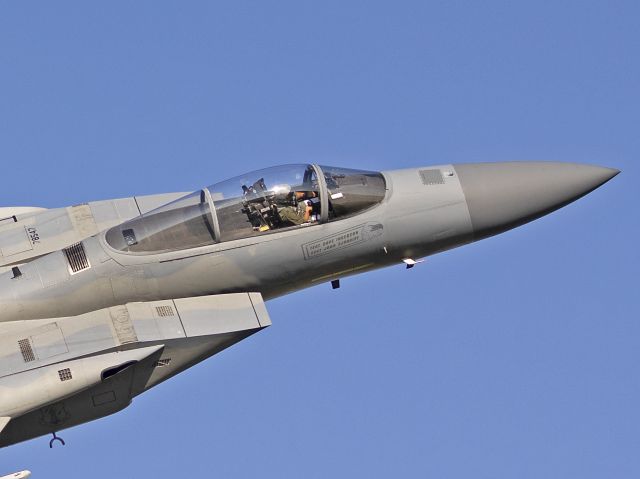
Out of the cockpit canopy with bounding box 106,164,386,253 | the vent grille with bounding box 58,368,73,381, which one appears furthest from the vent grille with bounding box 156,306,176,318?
the vent grille with bounding box 58,368,73,381

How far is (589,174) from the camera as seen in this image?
26.5m

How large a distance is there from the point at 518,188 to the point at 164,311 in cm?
657

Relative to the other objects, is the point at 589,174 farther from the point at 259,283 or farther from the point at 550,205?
the point at 259,283

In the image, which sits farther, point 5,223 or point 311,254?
point 5,223

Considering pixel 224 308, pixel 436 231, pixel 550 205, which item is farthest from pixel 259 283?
pixel 550 205

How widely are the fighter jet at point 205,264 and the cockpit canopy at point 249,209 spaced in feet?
0.08

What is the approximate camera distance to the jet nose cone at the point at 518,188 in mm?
25875

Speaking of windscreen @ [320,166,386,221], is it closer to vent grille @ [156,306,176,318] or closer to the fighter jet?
the fighter jet

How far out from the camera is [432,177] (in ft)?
85.2

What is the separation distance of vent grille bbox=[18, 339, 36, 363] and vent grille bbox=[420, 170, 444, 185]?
7.32 metres

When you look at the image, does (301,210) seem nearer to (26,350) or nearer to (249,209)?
(249,209)

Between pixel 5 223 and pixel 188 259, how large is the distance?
4803mm

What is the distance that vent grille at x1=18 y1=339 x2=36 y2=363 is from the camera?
2408 centimetres

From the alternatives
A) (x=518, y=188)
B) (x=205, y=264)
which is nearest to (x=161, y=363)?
(x=205, y=264)
